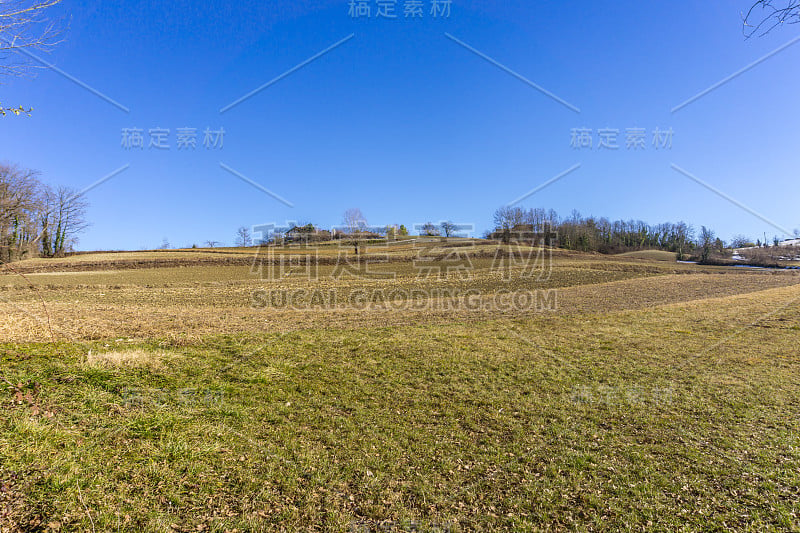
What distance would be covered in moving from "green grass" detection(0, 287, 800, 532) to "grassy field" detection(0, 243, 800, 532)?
1.5 inches

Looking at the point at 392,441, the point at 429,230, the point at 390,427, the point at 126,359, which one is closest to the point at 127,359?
the point at 126,359

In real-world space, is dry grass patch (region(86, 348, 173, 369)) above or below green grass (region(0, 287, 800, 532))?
above

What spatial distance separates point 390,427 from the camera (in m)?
7.75

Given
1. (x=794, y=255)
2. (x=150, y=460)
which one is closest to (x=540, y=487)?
(x=150, y=460)

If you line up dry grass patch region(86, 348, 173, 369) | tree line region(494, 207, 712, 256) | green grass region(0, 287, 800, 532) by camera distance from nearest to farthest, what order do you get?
green grass region(0, 287, 800, 532)
dry grass patch region(86, 348, 173, 369)
tree line region(494, 207, 712, 256)

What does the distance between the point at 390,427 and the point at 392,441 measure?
0.60 m

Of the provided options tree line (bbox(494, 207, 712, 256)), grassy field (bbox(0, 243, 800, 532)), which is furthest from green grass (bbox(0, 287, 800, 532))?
tree line (bbox(494, 207, 712, 256))

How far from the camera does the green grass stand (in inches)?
195

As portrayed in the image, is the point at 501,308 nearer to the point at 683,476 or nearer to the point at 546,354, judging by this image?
the point at 546,354

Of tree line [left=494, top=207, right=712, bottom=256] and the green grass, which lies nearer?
the green grass

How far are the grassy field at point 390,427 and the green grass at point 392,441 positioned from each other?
4cm

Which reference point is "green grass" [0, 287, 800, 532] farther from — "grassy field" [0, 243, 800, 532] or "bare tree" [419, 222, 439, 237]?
"bare tree" [419, 222, 439, 237]

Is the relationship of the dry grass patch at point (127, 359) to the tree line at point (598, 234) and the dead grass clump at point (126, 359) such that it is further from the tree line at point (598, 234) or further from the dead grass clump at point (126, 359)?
the tree line at point (598, 234)

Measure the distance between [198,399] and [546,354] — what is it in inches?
440
